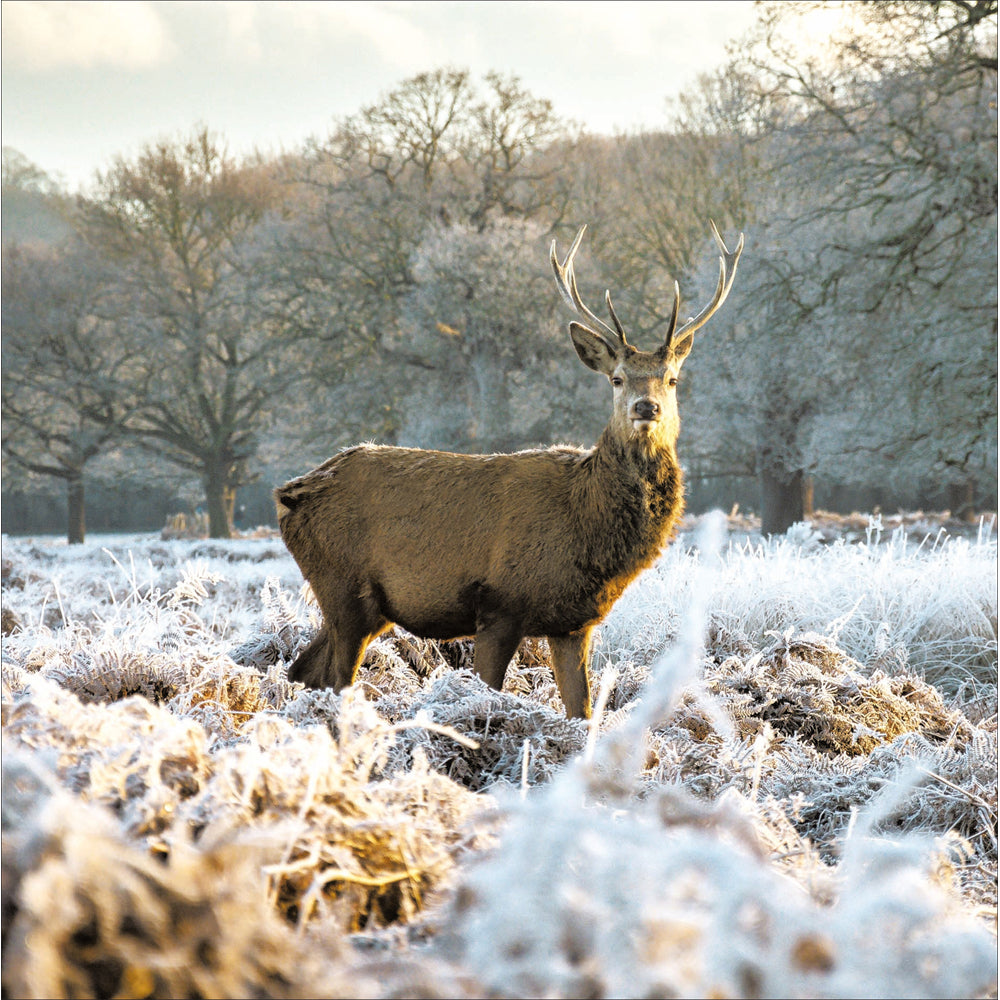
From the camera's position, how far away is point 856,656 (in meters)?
6.57

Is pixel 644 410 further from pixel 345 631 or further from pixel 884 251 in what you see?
pixel 884 251

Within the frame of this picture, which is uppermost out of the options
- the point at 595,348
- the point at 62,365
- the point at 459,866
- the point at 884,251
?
the point at 884,251

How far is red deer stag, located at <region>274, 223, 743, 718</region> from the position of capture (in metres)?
4.01

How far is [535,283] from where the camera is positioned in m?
21.5

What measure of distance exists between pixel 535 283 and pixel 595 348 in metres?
17.6

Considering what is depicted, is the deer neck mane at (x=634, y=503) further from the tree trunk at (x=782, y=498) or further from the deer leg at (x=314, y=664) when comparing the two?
the tree trunk at (x=782, y=498)

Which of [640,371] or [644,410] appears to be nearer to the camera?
[644,410]

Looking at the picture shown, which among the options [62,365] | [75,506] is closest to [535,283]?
[62,365]

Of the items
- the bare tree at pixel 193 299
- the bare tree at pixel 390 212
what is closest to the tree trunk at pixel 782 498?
the bare tree at pixel 390 212

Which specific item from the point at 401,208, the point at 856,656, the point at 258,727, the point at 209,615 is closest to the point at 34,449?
the point at 401,208

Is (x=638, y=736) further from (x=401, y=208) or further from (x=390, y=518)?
(x=401, y=208)

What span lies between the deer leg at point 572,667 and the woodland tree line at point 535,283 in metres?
11.8

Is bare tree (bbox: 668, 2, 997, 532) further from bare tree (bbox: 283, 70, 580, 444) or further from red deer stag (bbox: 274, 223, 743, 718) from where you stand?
red deer stag (bbox: 274, 223, 743, 718)

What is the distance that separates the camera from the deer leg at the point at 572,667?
411 centimetres
